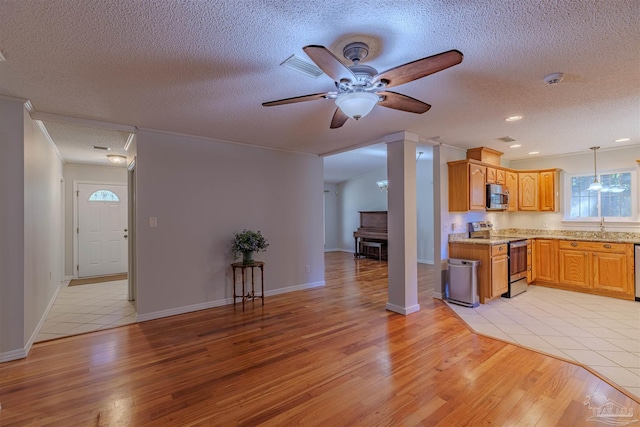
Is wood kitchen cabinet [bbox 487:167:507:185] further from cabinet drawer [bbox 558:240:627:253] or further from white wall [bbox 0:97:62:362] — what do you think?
white wall [bbox 0:97:62:362]

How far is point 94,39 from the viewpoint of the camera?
1.83 metres

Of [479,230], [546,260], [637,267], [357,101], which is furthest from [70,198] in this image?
[637,267]

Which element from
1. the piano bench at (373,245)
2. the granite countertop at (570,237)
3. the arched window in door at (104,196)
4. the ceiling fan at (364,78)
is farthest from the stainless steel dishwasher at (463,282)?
the arched window in door at (104,196)

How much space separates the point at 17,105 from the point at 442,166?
16.3 ft

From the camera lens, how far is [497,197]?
16.7ft

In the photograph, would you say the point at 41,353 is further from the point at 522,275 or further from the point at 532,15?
the point at 522,275

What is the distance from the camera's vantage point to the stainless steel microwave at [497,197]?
4.91 m

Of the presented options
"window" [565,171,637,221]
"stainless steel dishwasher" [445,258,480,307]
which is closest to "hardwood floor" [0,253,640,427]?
"stainless steel dishwasher" [445,258,480,307]

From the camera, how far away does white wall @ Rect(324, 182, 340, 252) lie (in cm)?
1077

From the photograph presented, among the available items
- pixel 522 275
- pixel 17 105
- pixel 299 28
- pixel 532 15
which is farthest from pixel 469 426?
pixel 17 105

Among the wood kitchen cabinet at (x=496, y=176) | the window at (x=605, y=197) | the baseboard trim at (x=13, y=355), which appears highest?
the wood kitchen cabinet at (x=496, y=176)

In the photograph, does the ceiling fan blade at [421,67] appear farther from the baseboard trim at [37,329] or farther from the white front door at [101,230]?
the white front door at [101,230]

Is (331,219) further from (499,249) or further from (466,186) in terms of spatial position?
(499,249)

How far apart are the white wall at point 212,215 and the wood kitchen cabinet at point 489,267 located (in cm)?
241
